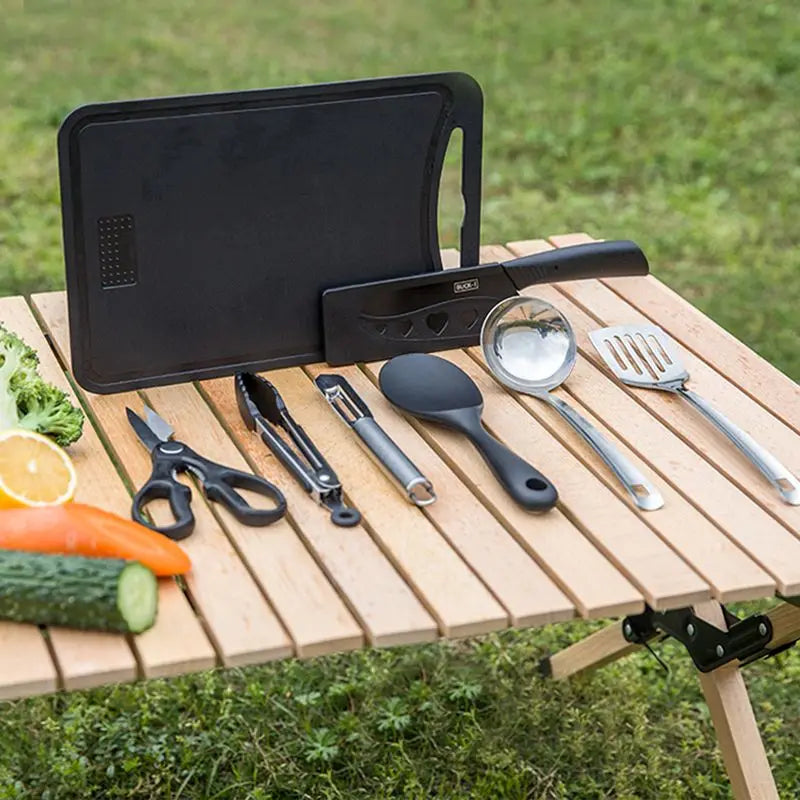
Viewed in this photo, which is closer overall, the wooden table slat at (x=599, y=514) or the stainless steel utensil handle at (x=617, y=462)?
the wooden table slat at (x=599, y=514)

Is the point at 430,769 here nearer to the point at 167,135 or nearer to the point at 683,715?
the point at 683,715

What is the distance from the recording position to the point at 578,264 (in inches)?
103

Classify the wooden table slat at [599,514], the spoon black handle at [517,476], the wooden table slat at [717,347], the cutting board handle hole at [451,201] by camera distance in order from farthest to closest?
the cutting board handle hole at [451,201], the wooden table slat at [717,347], the spoon black handle at [517,476], the wooden table slat at [599,514]

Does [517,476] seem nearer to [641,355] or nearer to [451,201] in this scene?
[641,355]

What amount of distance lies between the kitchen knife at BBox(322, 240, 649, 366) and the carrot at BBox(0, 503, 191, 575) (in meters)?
0.68

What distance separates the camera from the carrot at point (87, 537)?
1826 millimetres

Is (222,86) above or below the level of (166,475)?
below

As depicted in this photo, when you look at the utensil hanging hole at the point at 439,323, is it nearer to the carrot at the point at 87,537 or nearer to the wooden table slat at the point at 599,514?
the wooden table slat at the point at 599,514

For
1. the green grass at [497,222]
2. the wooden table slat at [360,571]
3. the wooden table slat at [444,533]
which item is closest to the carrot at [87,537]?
the wooden table slat at [444,533]

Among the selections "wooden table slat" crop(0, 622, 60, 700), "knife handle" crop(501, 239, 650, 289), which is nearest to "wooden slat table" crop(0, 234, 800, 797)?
"wooden table slat" crop(0, 622, 60, 700)

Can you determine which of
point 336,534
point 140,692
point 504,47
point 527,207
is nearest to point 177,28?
point 504,47

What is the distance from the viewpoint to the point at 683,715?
321 cm

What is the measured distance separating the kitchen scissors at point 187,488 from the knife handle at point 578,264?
2.29ft

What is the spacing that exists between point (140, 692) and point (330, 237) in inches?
48.9
